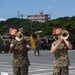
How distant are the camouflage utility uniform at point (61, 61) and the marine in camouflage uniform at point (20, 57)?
805mm

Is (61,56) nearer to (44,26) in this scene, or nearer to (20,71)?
(20,71)

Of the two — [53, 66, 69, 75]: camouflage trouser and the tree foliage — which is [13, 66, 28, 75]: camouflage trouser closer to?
[53, 66, 69, 75]: camouflage trouser

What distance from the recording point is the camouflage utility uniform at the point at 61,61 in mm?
8789

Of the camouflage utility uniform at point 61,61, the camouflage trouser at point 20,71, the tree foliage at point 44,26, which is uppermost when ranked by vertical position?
the tree foliage at point 44,26

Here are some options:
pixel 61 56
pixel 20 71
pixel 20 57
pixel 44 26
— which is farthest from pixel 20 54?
pixel 44 26

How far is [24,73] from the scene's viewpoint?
30.0 feet

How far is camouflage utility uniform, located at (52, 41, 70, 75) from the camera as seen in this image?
8789 millimetres

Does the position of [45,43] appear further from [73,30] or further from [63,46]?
[73,30]

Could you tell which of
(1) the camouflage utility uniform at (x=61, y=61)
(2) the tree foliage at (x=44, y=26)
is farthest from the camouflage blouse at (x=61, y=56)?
(2) the tree foliage at (x=44, y=26)

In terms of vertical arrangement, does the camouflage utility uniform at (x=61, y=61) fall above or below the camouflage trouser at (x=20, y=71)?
above

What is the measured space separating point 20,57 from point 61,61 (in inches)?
42.8

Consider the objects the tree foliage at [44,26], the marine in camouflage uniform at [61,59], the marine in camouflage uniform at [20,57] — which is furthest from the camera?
the tree foliage at [44,26]

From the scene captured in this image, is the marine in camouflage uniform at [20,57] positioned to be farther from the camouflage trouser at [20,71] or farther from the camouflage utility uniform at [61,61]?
the camouflage utility uniform at [61,61]

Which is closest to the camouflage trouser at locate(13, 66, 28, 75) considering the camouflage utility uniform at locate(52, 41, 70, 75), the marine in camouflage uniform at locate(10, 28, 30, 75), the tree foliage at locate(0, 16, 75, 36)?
the marine in camouflage uniform at locate(10, 28, 30, 75)
